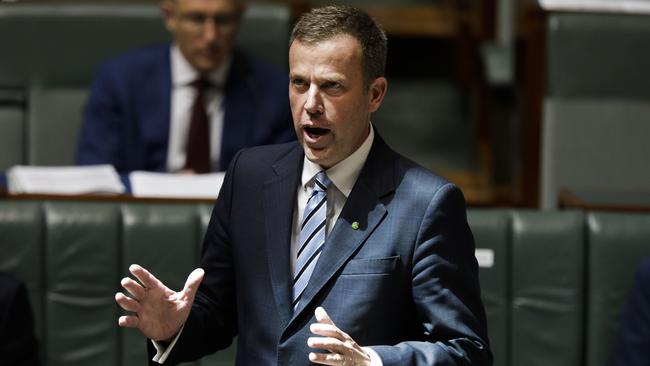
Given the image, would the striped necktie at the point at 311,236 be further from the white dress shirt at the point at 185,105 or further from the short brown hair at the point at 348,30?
the white dress shirt at the point at 185,105

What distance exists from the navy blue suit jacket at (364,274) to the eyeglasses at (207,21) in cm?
102

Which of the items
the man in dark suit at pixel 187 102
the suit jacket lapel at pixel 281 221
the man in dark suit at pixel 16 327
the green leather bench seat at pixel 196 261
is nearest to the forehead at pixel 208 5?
the man in dark suit at pixel 187 102

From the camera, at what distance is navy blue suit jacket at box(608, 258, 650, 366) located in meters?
1.51

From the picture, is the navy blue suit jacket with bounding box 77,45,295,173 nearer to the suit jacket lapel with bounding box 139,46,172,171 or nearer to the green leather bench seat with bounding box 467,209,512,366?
the suit jacket lapel with bounding box 139,46,172,171

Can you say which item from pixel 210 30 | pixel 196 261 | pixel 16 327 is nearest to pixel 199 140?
pixel 210 30

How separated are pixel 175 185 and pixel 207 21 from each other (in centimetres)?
38

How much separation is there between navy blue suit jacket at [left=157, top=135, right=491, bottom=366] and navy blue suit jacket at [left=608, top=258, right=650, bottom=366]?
526 millimetres

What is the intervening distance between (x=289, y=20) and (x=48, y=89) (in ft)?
1.52

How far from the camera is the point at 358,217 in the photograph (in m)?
1.07

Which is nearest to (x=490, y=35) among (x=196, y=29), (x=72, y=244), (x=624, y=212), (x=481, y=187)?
(x=481, y=187)

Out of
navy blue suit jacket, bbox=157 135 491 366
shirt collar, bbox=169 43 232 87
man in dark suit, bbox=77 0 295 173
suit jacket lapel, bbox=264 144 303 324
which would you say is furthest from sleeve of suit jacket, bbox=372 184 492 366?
shirt collar, bbox=169 43 232 87

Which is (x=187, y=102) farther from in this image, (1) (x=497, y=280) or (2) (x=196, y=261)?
(1) (x=497, y=280)

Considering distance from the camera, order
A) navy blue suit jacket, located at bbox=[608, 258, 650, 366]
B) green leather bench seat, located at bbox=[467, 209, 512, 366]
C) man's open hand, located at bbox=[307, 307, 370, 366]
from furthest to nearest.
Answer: green leather bench seat, located at bbox=[467, 209, 512, 366]
navy blue suit jacket, located at bbox=[608, 258, 650, 366]
man's open hand, located at bbox=[307, 307, 370, 366]

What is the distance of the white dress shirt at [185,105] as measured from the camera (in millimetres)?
2125
